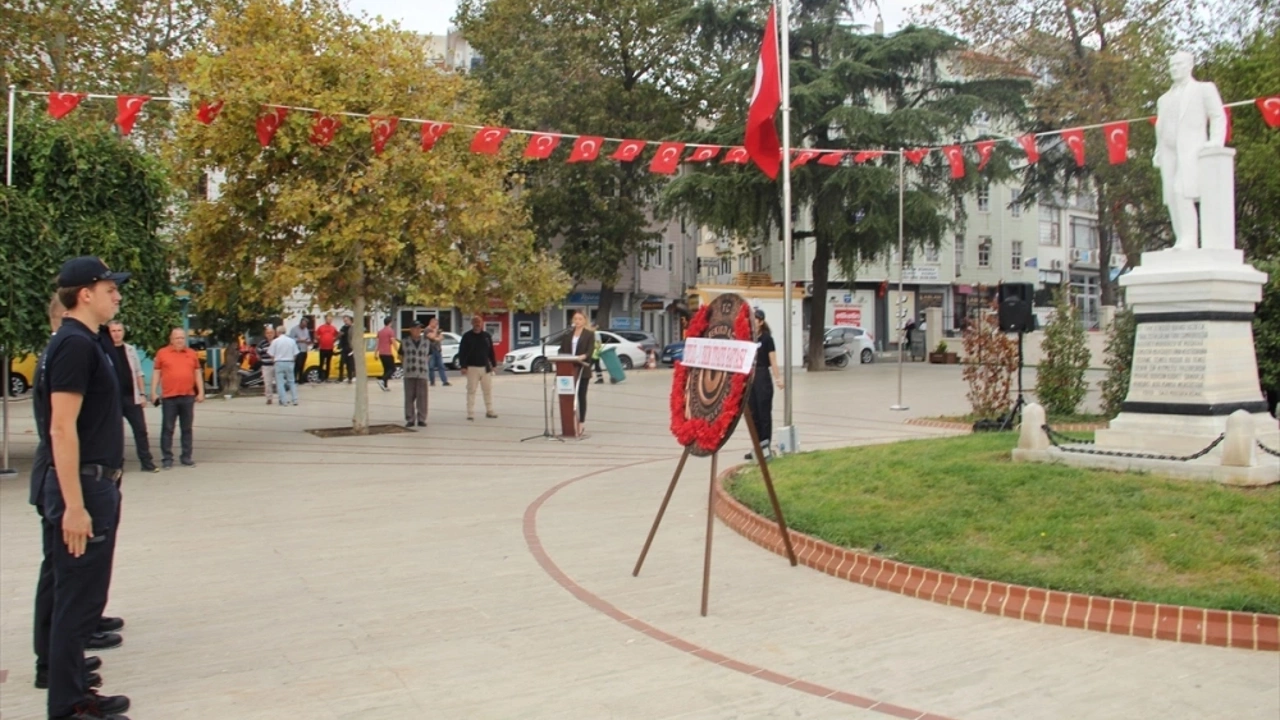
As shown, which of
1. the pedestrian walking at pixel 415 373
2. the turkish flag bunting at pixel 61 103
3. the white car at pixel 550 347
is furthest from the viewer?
the white car at pixel 550 347

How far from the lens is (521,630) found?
6090mm

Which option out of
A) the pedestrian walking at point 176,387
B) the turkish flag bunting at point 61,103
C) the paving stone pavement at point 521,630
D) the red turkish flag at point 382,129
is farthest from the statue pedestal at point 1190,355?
the turkish flag bunting at point 61,103

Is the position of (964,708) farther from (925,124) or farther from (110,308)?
(925,124)

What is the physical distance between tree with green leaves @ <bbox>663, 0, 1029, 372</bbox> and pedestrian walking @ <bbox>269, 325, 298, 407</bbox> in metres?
15.2

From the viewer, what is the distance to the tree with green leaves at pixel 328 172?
15125 millimetres

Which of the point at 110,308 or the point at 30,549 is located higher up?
the point at 110,308

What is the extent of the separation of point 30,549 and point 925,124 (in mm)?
27686

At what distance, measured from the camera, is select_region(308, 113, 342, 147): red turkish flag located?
48.9 ft

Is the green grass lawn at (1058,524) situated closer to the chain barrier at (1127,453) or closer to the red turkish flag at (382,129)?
the chain barrier at (1127,453)

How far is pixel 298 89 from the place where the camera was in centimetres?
1508

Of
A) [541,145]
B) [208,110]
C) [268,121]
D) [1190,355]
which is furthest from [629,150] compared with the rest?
[1190,355]

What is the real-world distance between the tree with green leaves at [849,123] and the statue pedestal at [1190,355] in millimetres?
21992

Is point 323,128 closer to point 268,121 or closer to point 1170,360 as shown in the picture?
point 268,121

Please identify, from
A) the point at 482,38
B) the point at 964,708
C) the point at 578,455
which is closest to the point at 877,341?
the point at 482,38
